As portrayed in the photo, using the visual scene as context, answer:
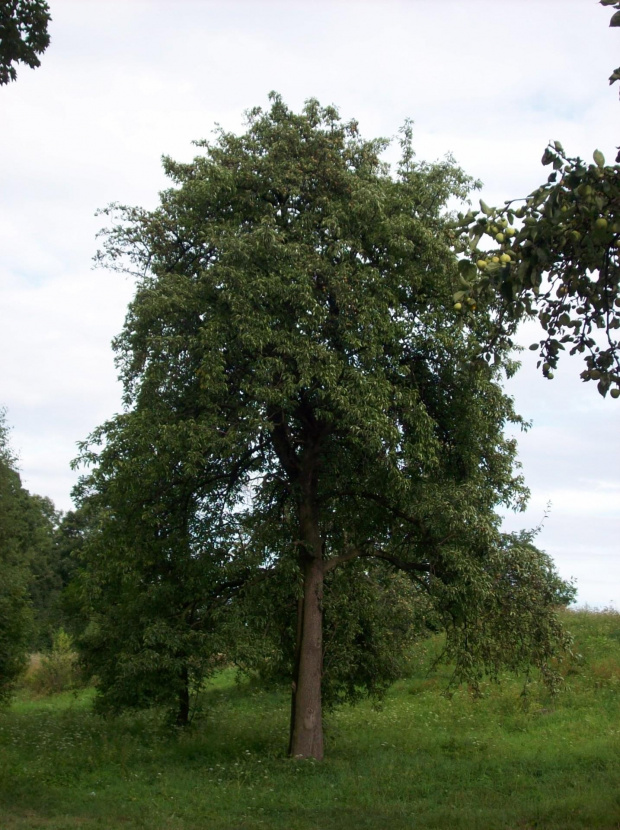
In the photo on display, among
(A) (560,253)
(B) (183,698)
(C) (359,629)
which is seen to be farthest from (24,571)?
(A) (560,253)

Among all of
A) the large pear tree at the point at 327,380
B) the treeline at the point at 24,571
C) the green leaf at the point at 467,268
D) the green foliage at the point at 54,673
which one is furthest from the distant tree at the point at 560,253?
the green foliage at the point at 54,673

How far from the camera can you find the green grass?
11.5 metres

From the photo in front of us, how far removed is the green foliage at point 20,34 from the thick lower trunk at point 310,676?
10.2 m

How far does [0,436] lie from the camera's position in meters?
36.5

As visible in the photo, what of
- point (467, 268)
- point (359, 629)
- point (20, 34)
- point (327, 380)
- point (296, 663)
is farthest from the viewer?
point (359, 629)

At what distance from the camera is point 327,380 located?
13.6 m

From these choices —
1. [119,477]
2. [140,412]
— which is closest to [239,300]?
[140,412]

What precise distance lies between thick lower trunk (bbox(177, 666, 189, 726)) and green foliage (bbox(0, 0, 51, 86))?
1042 centimetres

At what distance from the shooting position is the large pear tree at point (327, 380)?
1400 cm

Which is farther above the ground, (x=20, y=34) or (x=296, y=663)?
(x=20, y=34)

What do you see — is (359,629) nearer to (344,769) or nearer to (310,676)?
(310,676)

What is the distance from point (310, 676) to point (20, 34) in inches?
482

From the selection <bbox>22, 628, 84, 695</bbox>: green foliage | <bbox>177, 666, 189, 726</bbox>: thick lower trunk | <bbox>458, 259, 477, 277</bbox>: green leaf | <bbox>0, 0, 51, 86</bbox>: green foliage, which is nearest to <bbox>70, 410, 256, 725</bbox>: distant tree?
<bbox>177, 666, 189, 726</bbox>: thick lower trunk

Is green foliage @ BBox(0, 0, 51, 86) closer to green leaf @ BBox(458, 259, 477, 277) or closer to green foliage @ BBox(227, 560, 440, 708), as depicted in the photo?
green leaf @ BBox(458, 259, 477, 277)
